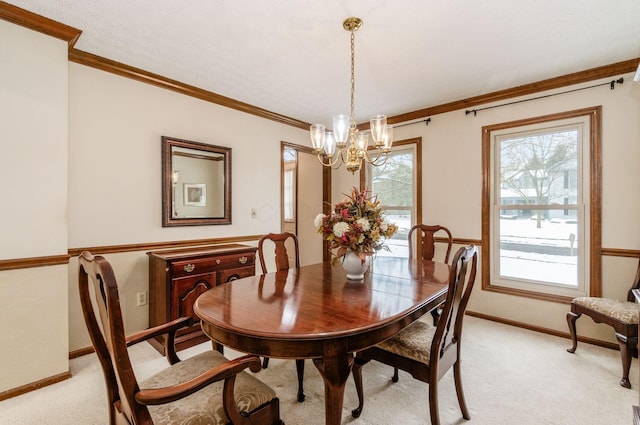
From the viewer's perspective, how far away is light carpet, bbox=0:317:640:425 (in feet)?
5.91

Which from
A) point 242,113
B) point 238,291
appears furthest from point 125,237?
point 242,113

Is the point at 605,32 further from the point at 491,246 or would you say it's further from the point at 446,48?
the point at 491,246

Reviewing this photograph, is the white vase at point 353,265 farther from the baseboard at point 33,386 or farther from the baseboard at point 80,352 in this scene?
the baseboard at point 80,352

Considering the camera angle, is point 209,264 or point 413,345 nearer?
point 413,345

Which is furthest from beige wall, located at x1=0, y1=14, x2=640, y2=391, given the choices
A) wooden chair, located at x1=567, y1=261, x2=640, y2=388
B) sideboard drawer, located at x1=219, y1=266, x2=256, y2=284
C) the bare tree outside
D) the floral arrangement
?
the floral arrangement

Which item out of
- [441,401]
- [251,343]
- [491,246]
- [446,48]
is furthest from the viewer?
[491,246]

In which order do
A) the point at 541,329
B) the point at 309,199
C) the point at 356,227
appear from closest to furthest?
1. the point at 356,227
2. the point at 541,329
3. the point at 309,199

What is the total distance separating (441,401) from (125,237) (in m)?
2.90

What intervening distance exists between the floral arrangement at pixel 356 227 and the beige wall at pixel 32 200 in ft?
6.39

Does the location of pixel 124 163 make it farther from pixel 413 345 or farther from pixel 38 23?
pixel 413 345

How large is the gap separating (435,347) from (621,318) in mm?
1714

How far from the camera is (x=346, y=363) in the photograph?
1262mm

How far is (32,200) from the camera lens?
2.08 metres

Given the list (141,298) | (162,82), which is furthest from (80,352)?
(162,82)
